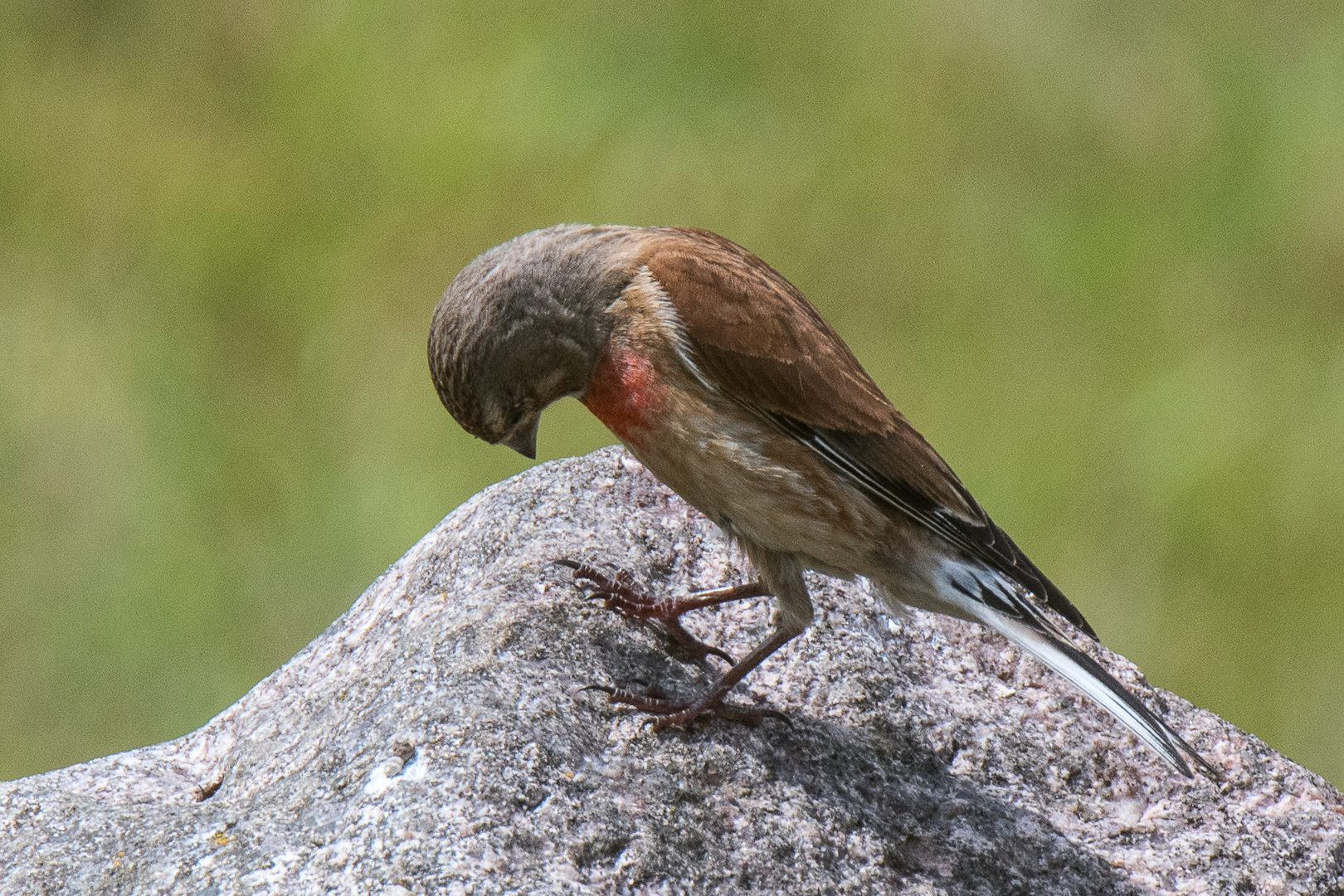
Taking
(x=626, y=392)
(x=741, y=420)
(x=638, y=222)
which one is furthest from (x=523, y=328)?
(x=638, y=222)

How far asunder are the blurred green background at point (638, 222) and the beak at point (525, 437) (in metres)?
2.58

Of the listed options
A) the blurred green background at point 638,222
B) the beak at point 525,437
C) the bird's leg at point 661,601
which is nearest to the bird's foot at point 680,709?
the bird's leg at point 661,601

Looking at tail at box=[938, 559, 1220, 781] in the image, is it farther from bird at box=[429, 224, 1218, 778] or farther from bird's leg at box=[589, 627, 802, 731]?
bird's leg at box=[589, 627, 802, 731]

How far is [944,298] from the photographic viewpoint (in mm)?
6816

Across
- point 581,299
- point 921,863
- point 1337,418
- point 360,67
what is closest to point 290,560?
point 360,67

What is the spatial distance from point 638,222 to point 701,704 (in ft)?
12.0

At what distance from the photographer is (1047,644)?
347 centimetres

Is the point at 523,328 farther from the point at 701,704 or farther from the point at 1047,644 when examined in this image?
the point at 1047,644

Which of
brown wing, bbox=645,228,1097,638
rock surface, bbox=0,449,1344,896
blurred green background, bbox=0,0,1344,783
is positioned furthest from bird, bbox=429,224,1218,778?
blurred green background, bbox=0,0,1344,783

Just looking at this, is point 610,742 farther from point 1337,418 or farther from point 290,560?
point 1337,418

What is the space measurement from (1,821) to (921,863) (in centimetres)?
195

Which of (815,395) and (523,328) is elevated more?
(523,328)

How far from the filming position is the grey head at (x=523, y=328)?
11.1ft

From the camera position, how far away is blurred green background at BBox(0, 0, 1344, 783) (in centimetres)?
604
